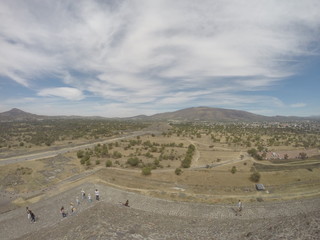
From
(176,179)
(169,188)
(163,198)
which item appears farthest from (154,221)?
(176,179)

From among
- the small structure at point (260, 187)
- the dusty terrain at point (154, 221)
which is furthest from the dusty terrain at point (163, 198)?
the small structure at point (260, 187)

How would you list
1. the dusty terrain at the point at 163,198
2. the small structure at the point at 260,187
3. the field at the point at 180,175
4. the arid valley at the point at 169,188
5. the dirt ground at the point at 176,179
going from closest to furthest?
the dusty terrain at the point at 163,198 < the arid valley at the point at 169,188 < the dirt ground at the point at 176,179 < the field at the point at 180,175 < the small structure at the point at 260,187

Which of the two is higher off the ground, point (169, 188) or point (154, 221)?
point (154, 221)

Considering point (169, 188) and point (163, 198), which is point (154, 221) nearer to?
point (163, 198)

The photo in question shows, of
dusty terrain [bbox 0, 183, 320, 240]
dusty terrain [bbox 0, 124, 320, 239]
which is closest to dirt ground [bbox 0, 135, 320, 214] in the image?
dusty terrain [bbox 0, 124, 320, 239]

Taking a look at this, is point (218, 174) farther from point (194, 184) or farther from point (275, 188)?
point (275, 188)

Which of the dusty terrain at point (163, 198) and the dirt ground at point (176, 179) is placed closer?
the dusty terrain at point (163, 198)

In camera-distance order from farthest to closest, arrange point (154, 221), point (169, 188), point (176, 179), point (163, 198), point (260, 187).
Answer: point (176, 179) < point (169, 188) < point (260, 187) < point (163, 198) < point (154, 221)

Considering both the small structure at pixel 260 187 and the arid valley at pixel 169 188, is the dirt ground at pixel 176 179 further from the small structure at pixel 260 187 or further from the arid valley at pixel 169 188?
the small structure at pixel 260 187

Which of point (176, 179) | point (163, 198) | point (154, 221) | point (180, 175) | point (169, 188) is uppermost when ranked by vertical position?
point (154, 221)

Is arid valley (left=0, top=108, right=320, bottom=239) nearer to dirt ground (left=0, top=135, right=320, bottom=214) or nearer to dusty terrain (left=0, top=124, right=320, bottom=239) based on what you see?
dirt ground (left=0, top=135, right=320, bottom=214)

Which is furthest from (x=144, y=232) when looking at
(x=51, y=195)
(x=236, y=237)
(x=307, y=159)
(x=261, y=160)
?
(x=307, y=159)

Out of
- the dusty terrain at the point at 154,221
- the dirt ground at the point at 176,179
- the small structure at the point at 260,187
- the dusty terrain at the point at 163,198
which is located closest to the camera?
the dusty terrain at the point at 154,221
